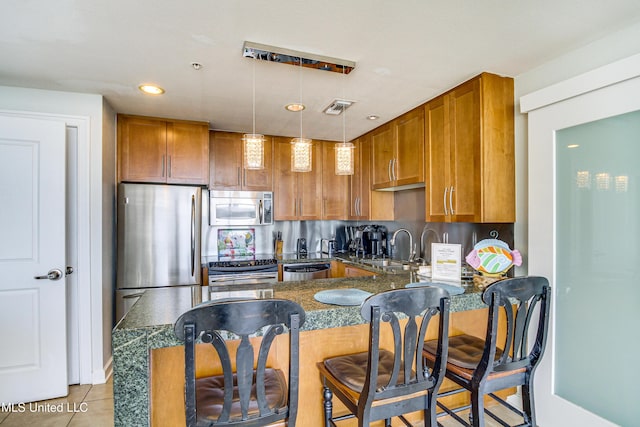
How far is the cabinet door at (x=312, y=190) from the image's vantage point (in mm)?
4184

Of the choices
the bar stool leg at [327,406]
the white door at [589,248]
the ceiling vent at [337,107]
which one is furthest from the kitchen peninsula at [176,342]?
the ceiling vent at [337,107]

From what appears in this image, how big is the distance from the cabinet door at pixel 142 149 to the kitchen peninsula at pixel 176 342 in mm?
1769

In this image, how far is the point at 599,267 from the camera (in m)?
1.87

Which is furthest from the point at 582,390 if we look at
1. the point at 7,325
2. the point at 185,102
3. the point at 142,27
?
the point at 7,325

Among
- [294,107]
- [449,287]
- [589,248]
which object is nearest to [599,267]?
[589,248]

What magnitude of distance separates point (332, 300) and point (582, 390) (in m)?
1.68

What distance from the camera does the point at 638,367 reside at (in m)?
1.68

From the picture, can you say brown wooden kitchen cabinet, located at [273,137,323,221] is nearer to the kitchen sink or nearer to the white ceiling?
the kitchen sink

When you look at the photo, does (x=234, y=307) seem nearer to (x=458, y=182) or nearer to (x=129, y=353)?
(x=129, y=353)

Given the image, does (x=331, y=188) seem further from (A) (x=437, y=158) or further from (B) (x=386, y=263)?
(A) (x=437, y=158)

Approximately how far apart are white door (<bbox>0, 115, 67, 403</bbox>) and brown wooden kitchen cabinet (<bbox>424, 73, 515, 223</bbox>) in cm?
303

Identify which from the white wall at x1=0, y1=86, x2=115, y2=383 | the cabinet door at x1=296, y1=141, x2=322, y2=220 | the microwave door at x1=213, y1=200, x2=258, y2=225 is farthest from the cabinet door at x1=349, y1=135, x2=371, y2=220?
the white wall at x1=0, y1=86, x2=115, y2=383

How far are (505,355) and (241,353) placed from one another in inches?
49.0

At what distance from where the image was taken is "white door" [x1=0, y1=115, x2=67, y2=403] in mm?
2391
